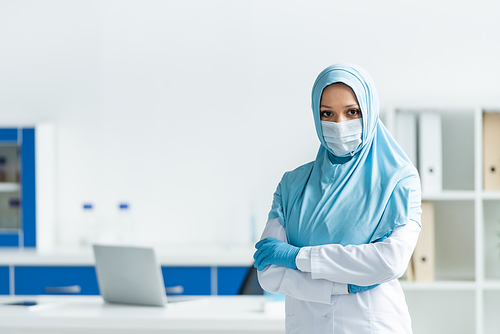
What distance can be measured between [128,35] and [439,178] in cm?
207

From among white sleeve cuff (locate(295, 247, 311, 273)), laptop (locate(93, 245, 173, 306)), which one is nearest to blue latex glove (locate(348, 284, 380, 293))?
white sleeve cuff (locate(295, 247, 311, 273))

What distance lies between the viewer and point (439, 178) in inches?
102

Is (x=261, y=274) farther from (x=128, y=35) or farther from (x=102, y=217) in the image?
(x=128, y=35)

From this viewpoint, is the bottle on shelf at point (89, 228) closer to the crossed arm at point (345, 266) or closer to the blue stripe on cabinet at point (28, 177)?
the blue stripe on cabinet at point (28, 177)

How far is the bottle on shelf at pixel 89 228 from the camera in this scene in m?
3.20

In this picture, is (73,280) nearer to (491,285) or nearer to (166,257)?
(166,257)

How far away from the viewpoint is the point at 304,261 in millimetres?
1248

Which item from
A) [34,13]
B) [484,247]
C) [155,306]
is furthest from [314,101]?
[34,13]

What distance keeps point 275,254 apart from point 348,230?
188mm

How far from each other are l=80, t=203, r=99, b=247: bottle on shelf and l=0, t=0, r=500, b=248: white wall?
51mm

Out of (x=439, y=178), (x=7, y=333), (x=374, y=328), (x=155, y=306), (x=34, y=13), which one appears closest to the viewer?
(x=374, y=328)

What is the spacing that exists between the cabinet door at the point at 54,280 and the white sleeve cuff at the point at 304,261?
1989 mm

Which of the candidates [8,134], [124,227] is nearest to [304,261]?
[124,227]

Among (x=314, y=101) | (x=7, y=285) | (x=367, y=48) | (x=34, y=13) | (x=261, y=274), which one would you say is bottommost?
(x=7, y=285)
